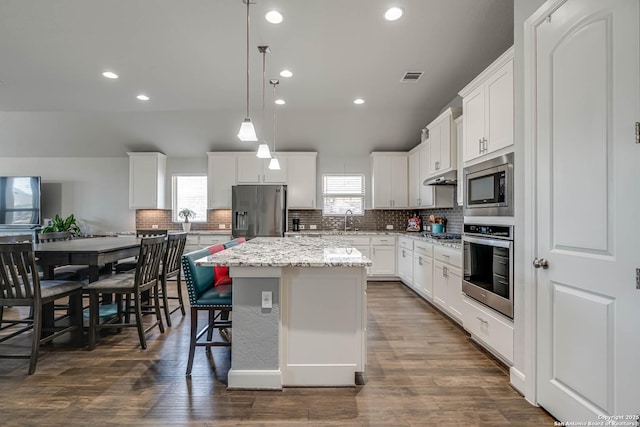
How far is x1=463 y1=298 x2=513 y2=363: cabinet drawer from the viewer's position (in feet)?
7.16

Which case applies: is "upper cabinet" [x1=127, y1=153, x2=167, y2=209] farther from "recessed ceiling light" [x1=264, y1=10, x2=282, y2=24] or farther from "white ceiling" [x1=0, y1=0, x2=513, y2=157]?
"recessed ceiling light" [x1=264, y1=10, x2=282, y2=24]

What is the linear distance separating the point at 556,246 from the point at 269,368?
190cm

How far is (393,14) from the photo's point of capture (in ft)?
7.99

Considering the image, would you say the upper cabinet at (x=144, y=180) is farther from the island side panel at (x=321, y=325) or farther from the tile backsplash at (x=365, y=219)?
the island side panel at (x=321, y=325)

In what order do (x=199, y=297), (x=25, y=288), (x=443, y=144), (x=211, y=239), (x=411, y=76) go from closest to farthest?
(x=199, y=297)
(x=25, y=288)
(x=411, y=76)
(x=443, y=144)
(x=211, y=239)

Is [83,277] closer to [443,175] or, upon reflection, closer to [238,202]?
[238,202]

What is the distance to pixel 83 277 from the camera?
327 centimetres

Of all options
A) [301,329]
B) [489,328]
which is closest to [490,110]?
[489,328]

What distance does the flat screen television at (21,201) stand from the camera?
5.72 meters

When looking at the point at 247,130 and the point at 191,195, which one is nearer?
the point at 247,130

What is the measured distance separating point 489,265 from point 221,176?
15.3 feet

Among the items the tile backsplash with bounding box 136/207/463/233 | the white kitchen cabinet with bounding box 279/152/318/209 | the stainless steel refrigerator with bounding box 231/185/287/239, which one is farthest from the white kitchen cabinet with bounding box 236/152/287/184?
the tile backsplash with bounding box 136/207/463/233

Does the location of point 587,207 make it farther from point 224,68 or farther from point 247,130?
point 224,68

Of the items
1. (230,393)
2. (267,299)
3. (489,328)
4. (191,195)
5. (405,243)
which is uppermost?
(191,195)
